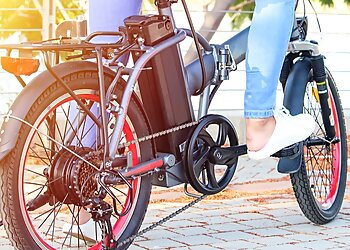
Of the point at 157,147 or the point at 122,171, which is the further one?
the point at 157,147

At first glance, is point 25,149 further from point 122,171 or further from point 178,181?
point 178,181

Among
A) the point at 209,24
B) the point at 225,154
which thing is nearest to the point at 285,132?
the point at 225,154

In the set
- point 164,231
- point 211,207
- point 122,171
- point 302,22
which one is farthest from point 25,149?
point 211,207

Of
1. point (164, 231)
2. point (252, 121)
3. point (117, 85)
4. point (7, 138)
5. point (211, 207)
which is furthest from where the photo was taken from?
point (211, 207)

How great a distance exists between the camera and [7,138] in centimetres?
289

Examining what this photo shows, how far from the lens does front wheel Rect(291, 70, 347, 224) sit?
4.21 m

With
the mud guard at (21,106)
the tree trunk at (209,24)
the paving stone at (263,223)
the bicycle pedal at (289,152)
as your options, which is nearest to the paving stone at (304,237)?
the paving stone at (263,223)

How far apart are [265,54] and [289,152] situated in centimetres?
60

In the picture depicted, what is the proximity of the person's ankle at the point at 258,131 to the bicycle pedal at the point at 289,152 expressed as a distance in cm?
32

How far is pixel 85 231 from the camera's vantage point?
3.66 meters

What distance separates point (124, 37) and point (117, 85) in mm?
170

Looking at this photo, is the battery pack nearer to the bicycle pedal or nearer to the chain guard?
the chain guard

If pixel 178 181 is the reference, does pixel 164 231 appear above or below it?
below

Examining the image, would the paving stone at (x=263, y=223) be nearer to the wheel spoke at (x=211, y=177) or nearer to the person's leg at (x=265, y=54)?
the wheel spoke at (x=211, y=177)
